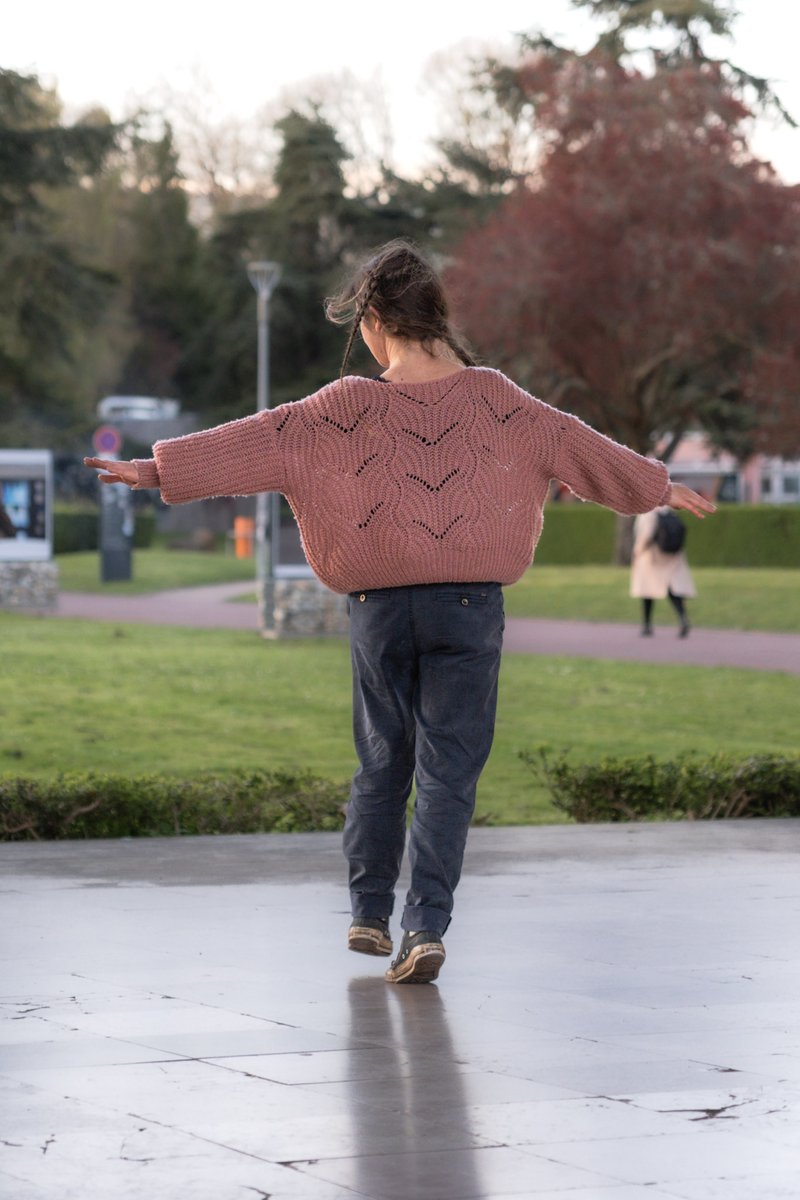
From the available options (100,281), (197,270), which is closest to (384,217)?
(197,270)

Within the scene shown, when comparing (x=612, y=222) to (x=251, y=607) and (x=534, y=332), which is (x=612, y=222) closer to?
(x=534, y=332)

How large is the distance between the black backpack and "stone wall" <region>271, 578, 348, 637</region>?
146 inches

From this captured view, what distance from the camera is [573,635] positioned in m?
25.2

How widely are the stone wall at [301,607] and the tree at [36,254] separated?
64.8 ft

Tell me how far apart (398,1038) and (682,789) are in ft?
14.8

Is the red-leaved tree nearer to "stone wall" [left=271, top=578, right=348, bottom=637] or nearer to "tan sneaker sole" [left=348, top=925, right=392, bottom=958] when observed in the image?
"stone wall" [left=271, top=578, right=348, bottom=637]

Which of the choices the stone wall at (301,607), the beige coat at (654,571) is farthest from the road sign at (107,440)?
the beige coat at (654,571)

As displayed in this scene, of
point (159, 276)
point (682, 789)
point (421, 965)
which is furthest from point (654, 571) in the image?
point (159, 276)

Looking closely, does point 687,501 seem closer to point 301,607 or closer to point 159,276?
point 301,607

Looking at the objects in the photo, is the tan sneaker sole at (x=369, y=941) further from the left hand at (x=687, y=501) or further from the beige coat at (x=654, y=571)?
the beige coat at (x=654, y=571)

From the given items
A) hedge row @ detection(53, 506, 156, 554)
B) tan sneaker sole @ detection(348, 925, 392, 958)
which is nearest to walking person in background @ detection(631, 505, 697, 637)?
tan sneaker sole @ detection(348, 925, 392, 958)

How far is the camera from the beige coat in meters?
23.3

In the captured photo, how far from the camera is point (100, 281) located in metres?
42.5

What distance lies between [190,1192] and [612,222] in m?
36.4
